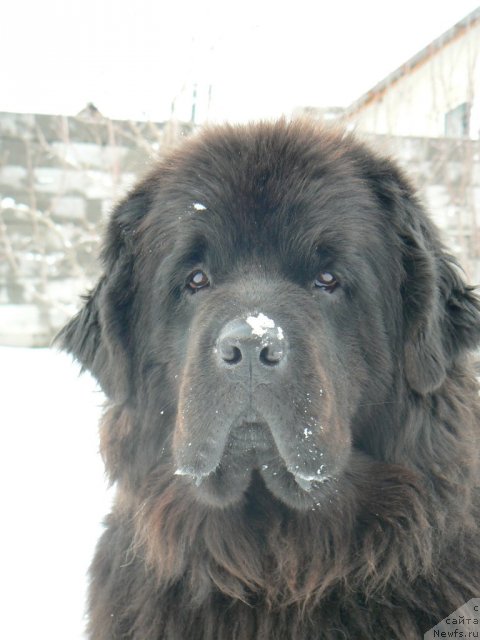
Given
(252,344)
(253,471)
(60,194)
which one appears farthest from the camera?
(60,194)

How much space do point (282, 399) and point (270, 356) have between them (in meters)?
0.14

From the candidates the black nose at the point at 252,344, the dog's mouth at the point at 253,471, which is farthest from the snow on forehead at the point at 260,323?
the dog's mouth at the point at 253,471

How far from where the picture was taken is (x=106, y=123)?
936 centimetres

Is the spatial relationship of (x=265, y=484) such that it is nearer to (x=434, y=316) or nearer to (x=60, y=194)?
(x=434, y=316)

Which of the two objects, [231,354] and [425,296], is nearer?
[231,354]

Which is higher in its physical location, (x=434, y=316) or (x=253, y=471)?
(x=434, y=316)

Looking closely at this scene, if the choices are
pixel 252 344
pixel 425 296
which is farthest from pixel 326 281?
pixel 252 344

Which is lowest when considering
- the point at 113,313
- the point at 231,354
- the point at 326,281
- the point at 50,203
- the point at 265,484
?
the point at 50,203

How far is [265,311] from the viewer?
2.57 metres

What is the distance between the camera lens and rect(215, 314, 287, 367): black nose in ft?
7.78

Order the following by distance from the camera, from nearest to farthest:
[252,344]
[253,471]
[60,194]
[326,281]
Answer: [252,344], [253,471], [326,281], [60,194]

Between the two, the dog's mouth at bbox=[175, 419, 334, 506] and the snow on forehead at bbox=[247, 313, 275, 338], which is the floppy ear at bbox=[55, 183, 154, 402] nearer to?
the dog's mouth at bbox=[175, 419, 334, 506]

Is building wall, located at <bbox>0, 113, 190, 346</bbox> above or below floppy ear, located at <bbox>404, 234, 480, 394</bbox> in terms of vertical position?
below

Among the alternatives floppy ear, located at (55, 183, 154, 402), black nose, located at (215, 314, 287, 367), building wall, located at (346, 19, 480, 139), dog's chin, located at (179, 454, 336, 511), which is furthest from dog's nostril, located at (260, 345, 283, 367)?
building wall, located at (346, 19, 480, 139)
